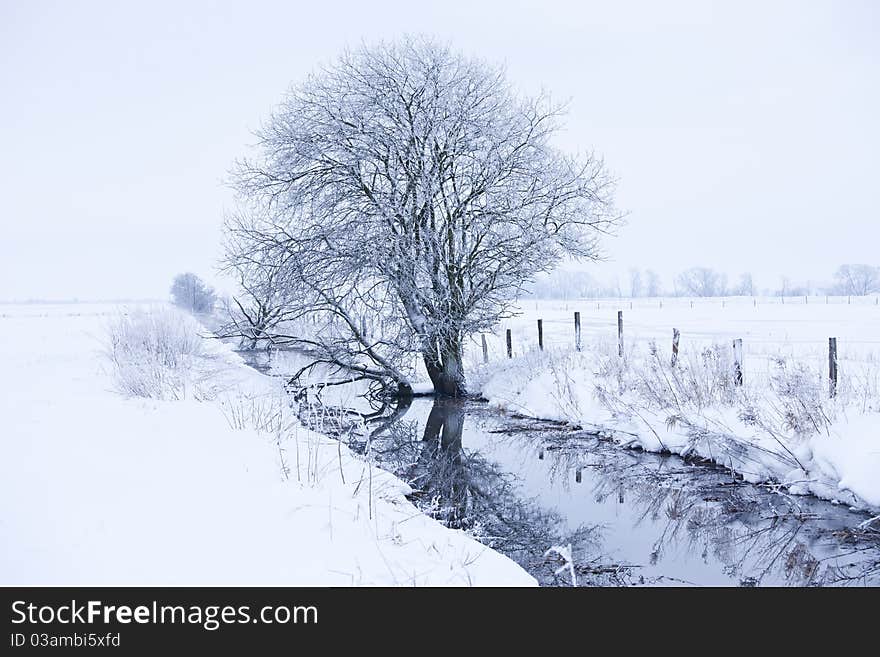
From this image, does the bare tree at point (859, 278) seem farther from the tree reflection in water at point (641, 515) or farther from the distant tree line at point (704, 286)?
the tree reflection in water at point (641, 515)

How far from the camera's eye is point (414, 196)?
47.8ft

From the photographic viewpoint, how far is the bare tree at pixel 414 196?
14164 mm

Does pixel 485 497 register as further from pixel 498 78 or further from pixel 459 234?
pixel 498 78

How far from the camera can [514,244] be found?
48.8 feet

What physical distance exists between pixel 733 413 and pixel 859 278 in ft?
395

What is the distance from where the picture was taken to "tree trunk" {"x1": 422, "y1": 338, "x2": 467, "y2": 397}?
16250mm

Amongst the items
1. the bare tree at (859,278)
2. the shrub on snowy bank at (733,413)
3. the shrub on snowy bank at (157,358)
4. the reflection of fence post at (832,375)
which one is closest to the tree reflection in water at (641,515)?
the shrub on snowy bank at (733,413)

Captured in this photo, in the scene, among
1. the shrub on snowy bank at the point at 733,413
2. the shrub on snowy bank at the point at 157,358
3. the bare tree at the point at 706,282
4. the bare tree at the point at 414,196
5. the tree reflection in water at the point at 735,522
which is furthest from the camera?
the bare tree at the point at 706,282

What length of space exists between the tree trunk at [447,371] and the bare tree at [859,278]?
111 metres

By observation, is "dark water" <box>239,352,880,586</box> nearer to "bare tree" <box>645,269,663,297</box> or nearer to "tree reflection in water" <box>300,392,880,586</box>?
"tree reflection in water" <box>300,392,880,586</box>

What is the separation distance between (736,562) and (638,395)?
224 inches

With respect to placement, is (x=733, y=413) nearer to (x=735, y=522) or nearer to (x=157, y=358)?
(x=735, y=522)

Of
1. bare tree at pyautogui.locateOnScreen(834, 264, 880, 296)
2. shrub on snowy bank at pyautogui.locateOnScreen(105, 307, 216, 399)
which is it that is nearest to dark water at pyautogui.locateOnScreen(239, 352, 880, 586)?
shrub on snowy bank at pyautogui.locateOnScreen(105, 307, 216, 399)

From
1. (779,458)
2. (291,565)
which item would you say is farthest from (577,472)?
(291,565)
